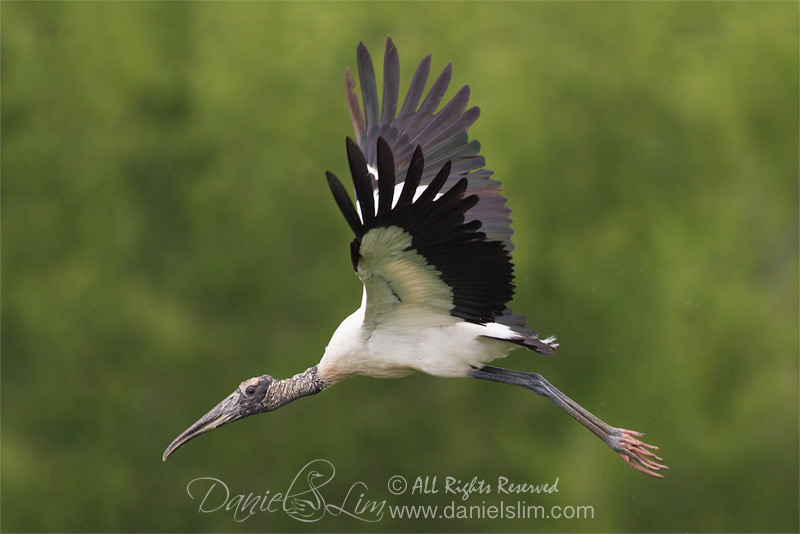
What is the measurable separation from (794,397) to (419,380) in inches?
147

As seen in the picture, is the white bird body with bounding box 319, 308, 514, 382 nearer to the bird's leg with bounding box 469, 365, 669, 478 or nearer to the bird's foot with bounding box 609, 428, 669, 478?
the bird's leg with bounding box 469, 365, 669, 478

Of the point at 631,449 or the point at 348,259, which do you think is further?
the point at 348,259

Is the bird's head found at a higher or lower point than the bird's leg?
higher

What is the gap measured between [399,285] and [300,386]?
1079mm

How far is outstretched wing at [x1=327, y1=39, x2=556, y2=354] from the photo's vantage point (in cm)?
452

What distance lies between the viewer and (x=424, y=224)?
4.75 m

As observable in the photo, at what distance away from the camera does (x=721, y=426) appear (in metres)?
11.1

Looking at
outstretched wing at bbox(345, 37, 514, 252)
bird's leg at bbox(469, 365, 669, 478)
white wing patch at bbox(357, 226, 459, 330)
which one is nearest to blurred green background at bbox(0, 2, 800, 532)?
outstretched wing at bbox(345, 37, 514, 252)

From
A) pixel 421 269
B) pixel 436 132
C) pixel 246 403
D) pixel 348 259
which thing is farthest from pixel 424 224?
pixel 348 259

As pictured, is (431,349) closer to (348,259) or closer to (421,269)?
(421,269)

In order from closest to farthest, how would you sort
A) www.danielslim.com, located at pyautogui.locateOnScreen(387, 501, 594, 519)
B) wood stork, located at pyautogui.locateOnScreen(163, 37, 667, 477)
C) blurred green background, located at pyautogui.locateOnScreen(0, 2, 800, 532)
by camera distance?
1. wood stork, located at pyautogui.locateOnScreen(163, 37, 667, 477)
2. blurred green background, located at pyautogui.locateOnScreen(0, 2, 800, 532)
3. www.danielslim.com, located at pyautogui.locateOnScreen(387, 501, 594, 519)

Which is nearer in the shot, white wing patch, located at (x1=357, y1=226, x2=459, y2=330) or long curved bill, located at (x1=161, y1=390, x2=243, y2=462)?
white wing patch, located at (x1=357, y1=226, x2=459, y2=330)

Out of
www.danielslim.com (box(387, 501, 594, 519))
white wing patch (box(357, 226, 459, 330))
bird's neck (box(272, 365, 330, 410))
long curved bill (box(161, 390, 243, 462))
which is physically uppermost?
white wing patch (box(357, 226, 459, 330))

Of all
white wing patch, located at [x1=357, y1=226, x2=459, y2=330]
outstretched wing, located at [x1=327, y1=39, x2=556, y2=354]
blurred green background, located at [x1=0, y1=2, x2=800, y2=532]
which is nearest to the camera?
outstretched wing, located at [x1=327, y1=39, x2=556, y2=354]
